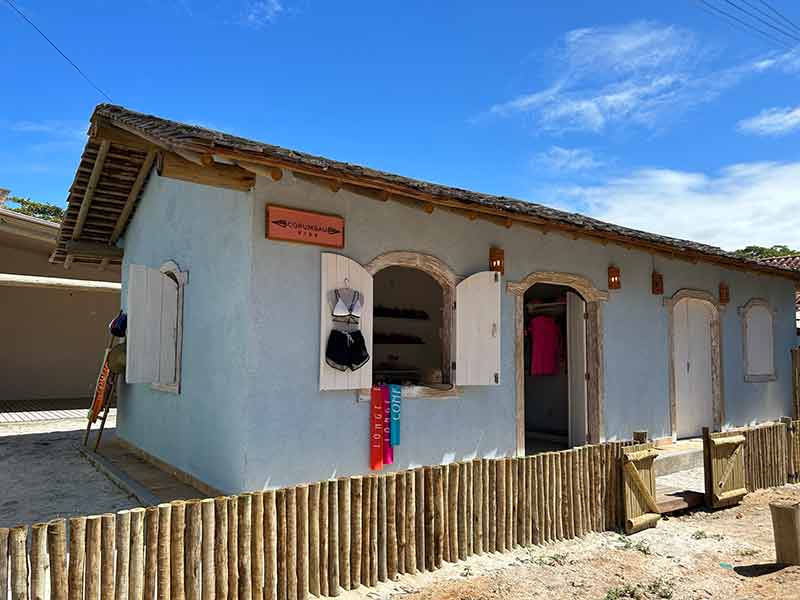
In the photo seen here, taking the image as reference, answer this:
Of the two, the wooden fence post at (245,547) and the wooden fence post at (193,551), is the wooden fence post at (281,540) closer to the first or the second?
the wooden fence post at (245,547)

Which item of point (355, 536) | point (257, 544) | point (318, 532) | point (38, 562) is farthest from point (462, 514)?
point (38, 562)

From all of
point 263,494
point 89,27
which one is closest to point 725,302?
point 263,494

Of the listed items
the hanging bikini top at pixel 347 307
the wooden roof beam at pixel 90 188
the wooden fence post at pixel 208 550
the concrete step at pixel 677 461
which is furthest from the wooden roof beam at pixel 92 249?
the concrete step at pixel 677 461

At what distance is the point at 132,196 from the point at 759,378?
10985 mm

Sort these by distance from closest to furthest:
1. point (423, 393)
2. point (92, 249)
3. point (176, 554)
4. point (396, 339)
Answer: point (176, 554)
point (423, 393)
point (92, 249)
point (396, 339)

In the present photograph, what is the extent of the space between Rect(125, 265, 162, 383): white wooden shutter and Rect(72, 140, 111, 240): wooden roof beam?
1.63m

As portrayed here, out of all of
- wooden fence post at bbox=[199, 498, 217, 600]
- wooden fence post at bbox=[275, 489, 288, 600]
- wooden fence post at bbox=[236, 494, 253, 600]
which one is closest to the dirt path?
wooden fence post at bbox=[275, 489, 288, 600]

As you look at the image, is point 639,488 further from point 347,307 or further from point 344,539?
point 347,307

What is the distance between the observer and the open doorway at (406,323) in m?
10.6

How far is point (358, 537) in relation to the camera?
4.34 metres

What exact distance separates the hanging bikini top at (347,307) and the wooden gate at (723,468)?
12.6 feet

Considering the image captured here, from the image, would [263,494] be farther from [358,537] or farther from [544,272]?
[544,272]

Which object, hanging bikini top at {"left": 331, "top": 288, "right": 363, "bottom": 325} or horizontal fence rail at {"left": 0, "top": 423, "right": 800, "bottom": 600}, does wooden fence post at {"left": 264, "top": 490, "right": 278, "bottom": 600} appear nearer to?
horizontal fence rail at {"left": 0, "top": 423, "right": 800, "bottom": 600}

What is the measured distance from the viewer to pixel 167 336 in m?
7.25
